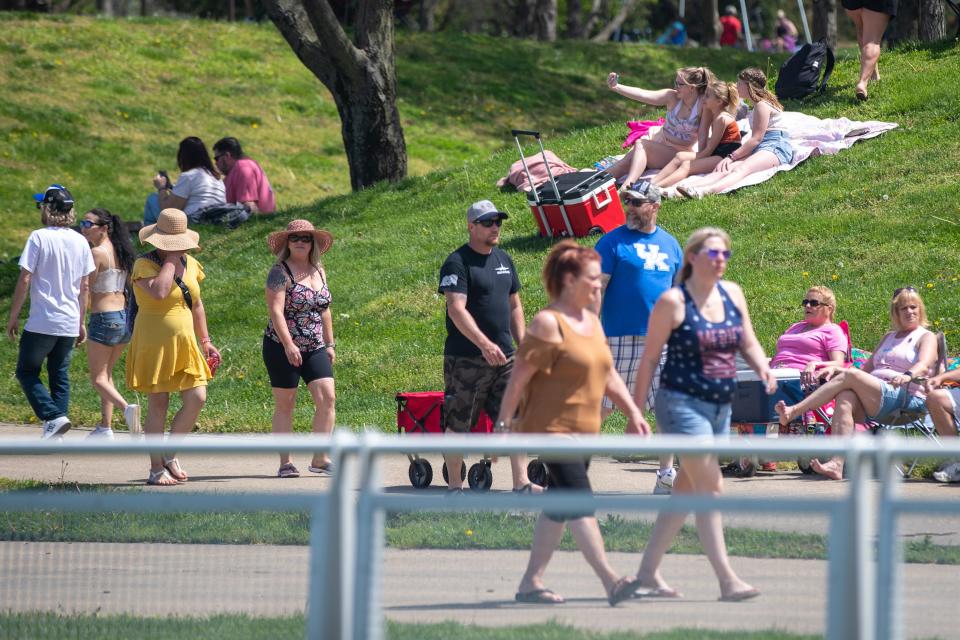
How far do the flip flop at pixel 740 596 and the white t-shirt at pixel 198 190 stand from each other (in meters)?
12.1

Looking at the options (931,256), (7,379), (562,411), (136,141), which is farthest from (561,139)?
(562,411)

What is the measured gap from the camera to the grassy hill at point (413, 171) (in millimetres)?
11805

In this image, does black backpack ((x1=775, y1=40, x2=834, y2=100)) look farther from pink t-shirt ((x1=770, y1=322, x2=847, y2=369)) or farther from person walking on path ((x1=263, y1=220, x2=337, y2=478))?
person walking on path ((x1=263, y1=220, x2=337, y2=478))

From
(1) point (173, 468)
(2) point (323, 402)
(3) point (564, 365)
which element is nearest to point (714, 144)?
(2) point (323, 402)

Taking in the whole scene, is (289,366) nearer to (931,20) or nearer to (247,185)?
(247,185)

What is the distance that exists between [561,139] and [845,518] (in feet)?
42.9

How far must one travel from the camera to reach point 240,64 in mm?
27031

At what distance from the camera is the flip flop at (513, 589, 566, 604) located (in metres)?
4.41

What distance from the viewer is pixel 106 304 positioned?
9977mm

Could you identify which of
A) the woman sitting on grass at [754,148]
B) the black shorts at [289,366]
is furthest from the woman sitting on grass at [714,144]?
the black shorts at [289,366]

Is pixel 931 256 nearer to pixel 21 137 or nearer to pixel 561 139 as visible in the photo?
pixel 561 139

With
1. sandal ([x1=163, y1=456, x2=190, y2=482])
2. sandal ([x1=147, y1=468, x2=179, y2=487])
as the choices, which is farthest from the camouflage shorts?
sandal ([x1=147, y1=468, x2=179, y2=487])

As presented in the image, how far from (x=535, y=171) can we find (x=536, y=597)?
10.5 meters

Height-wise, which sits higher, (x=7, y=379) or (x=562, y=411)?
(x=562, y=411)
